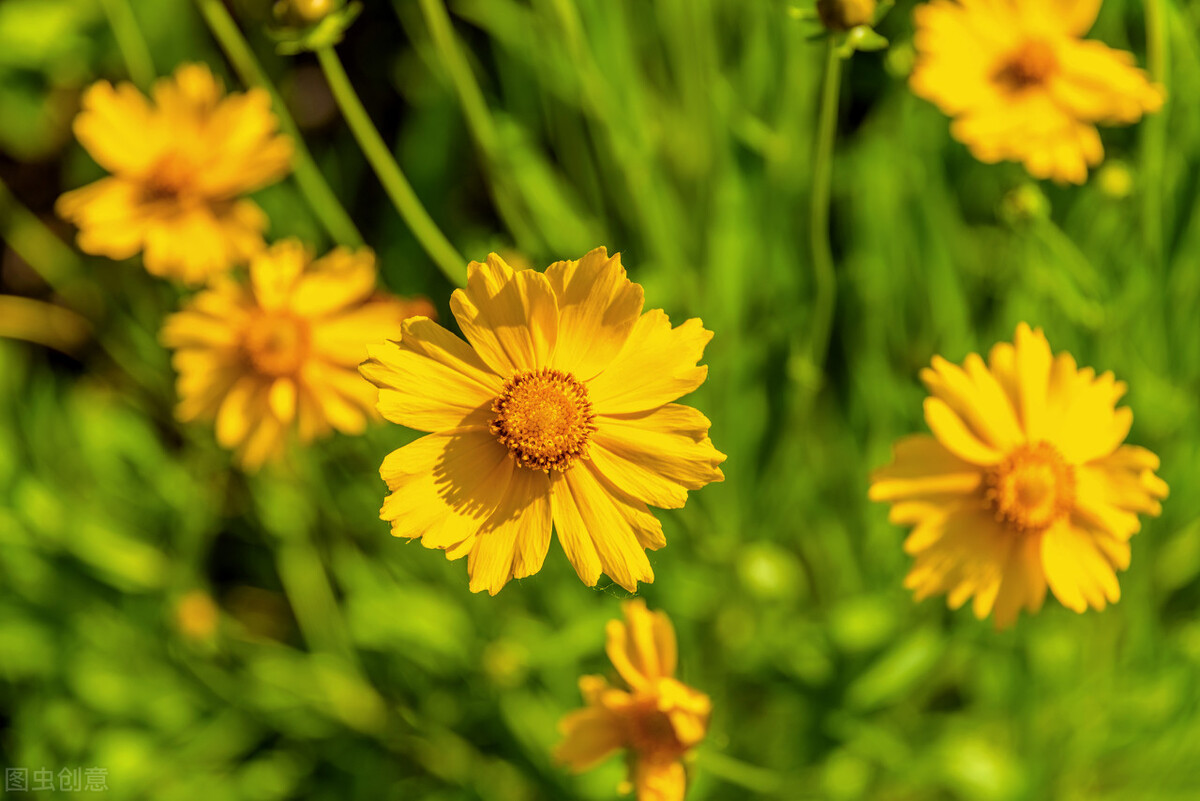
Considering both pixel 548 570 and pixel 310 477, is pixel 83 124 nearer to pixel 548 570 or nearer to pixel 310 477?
pixel 310 477

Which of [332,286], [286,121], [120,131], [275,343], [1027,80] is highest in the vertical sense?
[1027,80]

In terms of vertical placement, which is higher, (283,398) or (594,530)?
(283,398)

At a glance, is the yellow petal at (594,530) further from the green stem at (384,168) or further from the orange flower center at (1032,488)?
the orange flower center at (1032,488)

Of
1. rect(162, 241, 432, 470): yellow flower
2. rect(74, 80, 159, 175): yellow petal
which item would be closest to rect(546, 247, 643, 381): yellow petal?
rect(162, 241, 432, 470): yellow flower

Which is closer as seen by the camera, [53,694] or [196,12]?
[53,694]

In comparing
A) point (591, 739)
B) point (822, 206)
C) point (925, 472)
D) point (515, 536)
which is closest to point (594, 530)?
point (515, 536)

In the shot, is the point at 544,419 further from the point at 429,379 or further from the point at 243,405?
the point at 243,405

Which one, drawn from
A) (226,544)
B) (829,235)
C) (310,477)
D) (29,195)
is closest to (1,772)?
(226,544)
